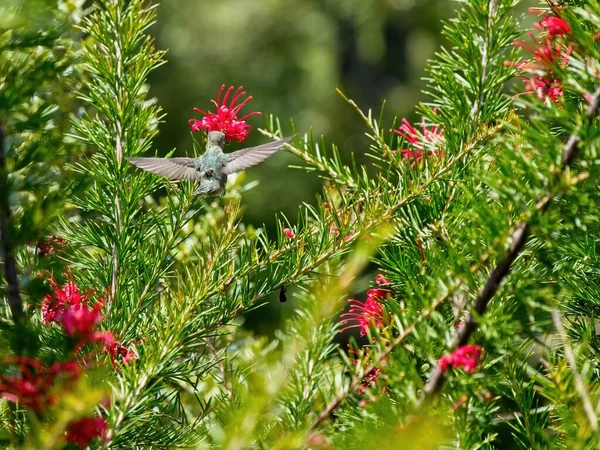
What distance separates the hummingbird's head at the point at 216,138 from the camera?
38.4 inches

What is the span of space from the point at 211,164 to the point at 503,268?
67cm

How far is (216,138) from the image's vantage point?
3.31 ft

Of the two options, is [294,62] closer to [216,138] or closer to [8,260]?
[216,138]

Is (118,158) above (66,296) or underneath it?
above

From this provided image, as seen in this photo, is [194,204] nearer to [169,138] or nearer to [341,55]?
[169,138]

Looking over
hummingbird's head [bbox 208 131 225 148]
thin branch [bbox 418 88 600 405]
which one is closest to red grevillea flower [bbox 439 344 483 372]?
thin branch [bbox 418 88 600 405]

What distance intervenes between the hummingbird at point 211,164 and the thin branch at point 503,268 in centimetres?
40

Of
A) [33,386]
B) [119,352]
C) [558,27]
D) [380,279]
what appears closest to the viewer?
[33,386]

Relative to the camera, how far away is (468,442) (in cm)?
50

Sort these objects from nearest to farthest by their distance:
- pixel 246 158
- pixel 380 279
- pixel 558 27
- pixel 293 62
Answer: pixel 558 27
pixel 380 279
pixel 246 158
pixel 293 62

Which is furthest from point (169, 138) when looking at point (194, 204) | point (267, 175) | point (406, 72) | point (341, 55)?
point (194, 204)

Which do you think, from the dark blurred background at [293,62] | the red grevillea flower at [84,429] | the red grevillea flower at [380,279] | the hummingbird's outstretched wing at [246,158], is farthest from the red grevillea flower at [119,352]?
the dark blurred background at [293,62]

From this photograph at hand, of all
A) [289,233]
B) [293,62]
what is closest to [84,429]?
[289,233]

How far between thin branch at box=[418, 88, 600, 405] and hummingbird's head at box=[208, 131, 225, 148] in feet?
1.82
